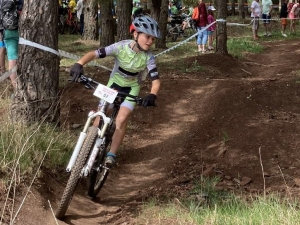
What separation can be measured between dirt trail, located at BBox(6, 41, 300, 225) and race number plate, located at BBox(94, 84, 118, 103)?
112cm

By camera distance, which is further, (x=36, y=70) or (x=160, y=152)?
(x=160, y=152)

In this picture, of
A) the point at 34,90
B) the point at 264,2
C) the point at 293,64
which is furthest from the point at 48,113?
the point at 264,2

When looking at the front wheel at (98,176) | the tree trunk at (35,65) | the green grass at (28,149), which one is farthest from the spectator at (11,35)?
the front wheel at (98,176)

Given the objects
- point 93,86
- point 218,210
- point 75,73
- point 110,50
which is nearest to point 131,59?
point 110,50

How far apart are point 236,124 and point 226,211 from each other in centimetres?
343

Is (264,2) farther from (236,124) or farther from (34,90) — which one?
(34,90)

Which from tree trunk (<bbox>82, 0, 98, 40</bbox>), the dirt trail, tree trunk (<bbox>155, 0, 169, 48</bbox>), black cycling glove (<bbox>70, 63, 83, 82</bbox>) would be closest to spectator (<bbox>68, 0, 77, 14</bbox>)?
tree trunk (<bbox>82, 0, 98, 40</bbox>)

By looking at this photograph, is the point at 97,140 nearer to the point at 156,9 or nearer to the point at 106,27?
the point at 106,27

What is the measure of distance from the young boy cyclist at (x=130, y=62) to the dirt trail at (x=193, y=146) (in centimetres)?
66

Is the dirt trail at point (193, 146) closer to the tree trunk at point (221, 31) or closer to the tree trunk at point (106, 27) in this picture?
the tree trunk at point (221, 31)

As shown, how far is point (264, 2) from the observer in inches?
888

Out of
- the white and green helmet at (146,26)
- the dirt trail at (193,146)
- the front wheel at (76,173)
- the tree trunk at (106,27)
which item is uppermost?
the white and green helmet at (146,26)

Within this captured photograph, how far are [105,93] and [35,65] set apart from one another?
158cm

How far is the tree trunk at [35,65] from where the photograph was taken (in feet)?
19.3
